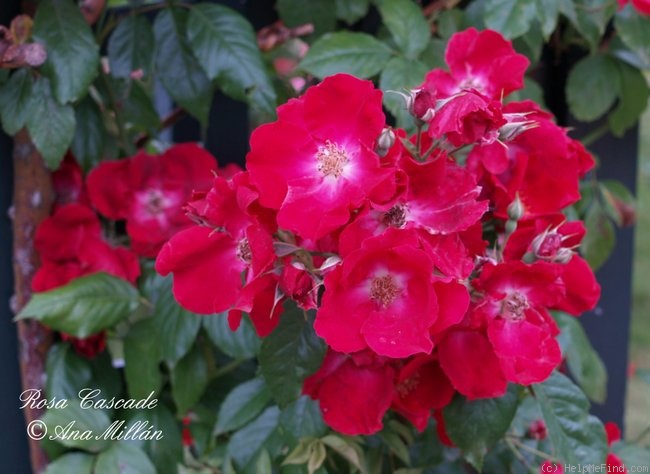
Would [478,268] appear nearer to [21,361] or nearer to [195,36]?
[195,36]

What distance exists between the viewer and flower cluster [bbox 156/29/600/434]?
0.62 m

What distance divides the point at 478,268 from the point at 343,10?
70 centimetres

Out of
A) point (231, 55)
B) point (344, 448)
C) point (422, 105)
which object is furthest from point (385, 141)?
point (231, 55)

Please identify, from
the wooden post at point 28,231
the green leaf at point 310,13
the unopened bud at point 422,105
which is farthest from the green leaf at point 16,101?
the unopened bud at point 422,105

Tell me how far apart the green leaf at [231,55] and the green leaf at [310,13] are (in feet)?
0.41

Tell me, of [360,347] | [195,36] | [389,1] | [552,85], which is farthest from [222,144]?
[360,347]

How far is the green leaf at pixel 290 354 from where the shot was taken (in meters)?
0.75

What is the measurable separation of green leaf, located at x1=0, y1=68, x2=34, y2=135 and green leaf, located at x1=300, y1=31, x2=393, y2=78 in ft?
1.34

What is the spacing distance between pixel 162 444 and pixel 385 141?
0.73m

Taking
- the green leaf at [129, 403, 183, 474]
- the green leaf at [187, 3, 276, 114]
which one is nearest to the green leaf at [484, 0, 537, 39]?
the green leaf at [187, 3, 276, 114]

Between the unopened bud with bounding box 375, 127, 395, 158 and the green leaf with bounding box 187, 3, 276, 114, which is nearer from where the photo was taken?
the unopened bud with bounding box 375, 127, 395, 158

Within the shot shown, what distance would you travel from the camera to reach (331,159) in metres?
0.67

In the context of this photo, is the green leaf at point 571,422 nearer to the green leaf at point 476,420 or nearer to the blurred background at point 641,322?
the green leaf at point 476,420

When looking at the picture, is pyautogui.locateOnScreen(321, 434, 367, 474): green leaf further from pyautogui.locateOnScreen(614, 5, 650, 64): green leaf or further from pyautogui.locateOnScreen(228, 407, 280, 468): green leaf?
pyautogui.locateOnScreen(614, 5, 650, 64): green leaf
